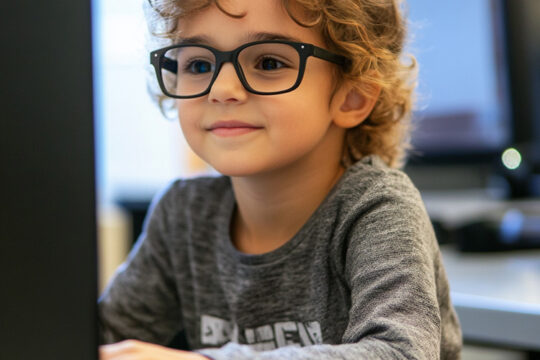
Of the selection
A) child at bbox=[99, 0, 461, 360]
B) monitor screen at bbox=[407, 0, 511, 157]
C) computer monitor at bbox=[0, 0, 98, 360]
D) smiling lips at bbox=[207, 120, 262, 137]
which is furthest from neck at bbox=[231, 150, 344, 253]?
monitor screen at bbox=[407, 0, 511, 157]

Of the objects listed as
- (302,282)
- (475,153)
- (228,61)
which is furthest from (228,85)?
(475,153)

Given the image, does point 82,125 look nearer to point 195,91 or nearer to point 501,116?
point 195,91

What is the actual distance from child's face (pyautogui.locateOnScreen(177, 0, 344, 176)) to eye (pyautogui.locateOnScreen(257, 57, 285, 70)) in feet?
0.09

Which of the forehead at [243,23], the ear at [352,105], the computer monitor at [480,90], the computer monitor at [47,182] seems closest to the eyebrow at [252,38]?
the forehead at [243,23]

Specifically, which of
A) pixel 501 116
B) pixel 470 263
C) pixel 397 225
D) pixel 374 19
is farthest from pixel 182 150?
pixel 397 225

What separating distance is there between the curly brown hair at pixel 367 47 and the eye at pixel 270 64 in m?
0.05

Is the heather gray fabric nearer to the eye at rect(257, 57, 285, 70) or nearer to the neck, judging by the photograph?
the neck

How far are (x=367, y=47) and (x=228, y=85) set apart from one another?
0.66 feet

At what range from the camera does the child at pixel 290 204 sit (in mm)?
603

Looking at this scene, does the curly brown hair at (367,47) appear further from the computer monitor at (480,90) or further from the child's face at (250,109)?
the computer monitor at (480,90)

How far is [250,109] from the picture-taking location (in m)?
0.67

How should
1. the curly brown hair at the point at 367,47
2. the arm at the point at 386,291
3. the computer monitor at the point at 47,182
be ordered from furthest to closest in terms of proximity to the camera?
1. the curly brown hair at the point at 367,47
2. the arm at the point at 386,291
3. the computer monitor at the point at 47,182

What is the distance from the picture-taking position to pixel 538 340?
73cm

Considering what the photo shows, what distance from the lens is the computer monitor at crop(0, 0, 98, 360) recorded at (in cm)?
30
